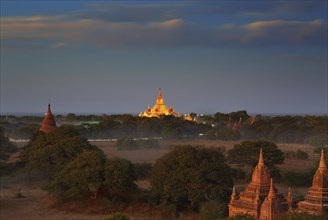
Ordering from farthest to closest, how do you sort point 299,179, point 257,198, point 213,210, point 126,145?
point 126,145
point 299,179
point 213,210
point 257,198

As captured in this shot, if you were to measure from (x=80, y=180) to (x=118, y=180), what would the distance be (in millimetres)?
1946

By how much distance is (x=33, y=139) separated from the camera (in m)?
42.5

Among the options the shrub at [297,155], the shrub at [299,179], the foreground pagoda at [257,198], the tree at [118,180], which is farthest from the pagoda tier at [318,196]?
the shrub at [297,155]

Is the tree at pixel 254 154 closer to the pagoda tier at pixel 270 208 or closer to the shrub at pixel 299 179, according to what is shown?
the shrub at pixel 299 179

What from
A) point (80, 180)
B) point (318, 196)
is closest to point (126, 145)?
point (80, 180)

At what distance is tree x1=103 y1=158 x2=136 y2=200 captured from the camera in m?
29.0

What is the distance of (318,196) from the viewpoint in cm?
2030

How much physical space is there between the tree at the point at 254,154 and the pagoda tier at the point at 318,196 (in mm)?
17130

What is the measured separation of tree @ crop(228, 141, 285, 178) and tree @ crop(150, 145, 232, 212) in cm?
984

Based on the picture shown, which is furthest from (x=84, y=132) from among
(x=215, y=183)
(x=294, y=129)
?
(x=215, y=183)

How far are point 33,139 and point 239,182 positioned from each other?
16.0m

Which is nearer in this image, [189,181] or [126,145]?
[189,181]

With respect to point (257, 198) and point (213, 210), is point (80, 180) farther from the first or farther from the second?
point (257, 198)

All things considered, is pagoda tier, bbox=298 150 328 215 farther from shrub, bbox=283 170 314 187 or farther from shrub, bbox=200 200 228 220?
shrub, bbox=283 170 314 187
